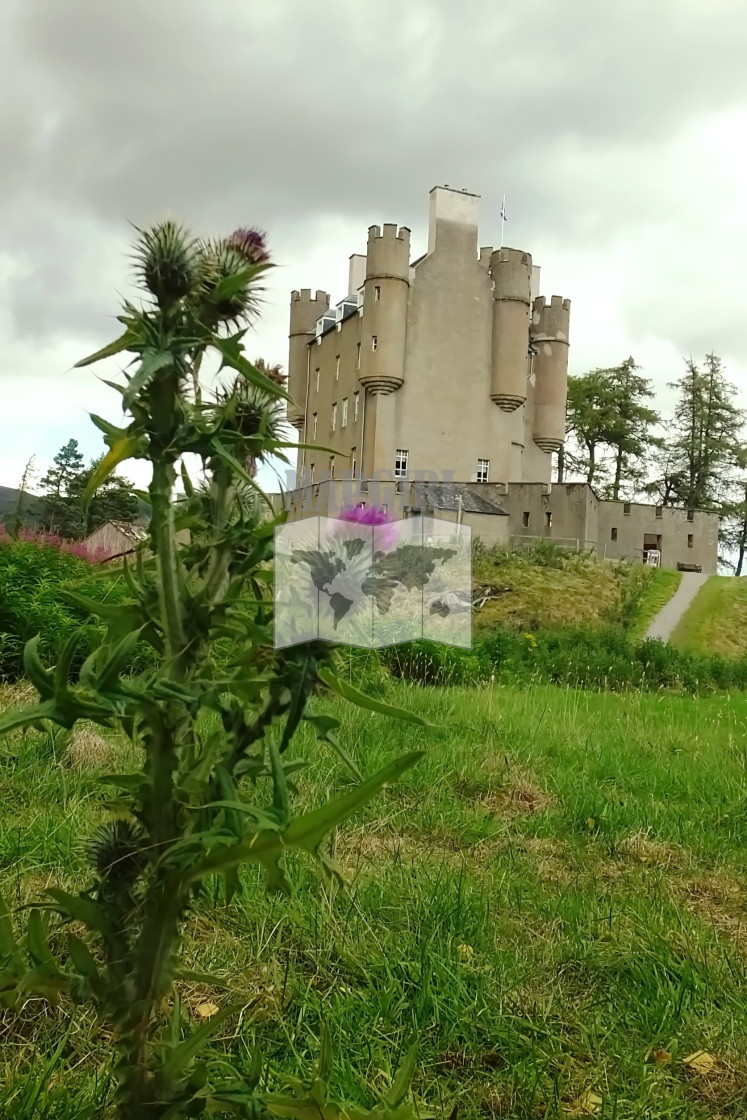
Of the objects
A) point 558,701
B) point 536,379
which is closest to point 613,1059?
point 558,701

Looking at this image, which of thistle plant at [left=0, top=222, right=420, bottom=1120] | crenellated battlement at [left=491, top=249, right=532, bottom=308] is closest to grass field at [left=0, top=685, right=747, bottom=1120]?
thistle plant at [left=0, top=222, right=420, bottom=1120]

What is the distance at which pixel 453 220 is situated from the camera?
33125 mm

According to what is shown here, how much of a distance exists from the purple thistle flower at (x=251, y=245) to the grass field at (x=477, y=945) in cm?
93

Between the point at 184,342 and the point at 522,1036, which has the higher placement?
the point at 184,342

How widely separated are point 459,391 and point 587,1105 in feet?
104

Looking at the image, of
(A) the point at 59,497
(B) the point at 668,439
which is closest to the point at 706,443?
(B) the point at 668,439

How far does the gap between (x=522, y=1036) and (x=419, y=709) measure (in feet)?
12.1

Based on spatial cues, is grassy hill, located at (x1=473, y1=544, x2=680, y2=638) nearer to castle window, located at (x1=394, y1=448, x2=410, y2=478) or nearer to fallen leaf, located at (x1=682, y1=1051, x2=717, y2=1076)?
castle window, located at (x1=394, y1=448, x2=410, y2=478)

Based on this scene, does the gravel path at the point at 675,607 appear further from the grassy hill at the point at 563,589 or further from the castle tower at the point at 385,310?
the castle tower at the point at 385,310

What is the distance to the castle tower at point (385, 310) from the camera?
31234 mm

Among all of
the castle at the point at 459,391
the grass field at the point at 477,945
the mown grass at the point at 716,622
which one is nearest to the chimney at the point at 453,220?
the castle at the point at 459,391

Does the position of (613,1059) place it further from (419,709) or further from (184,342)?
(419,709)

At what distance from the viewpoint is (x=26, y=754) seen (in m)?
3.66

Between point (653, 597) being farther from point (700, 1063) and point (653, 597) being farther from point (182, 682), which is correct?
point (182, 682)
